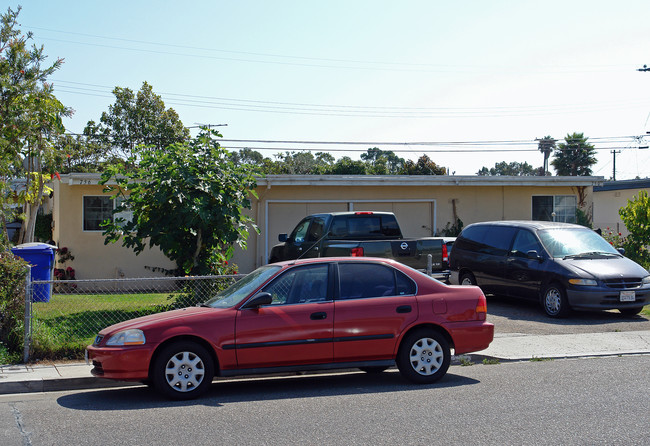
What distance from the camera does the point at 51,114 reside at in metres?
13.4

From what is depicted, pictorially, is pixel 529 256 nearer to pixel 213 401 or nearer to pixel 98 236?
pixel 213 401

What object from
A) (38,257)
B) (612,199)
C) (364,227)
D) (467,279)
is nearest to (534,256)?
(467,279)

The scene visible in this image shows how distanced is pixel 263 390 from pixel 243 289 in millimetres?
1205

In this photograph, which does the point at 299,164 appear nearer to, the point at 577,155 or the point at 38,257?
the point at 577,155

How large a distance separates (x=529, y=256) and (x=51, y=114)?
1001 centimetres

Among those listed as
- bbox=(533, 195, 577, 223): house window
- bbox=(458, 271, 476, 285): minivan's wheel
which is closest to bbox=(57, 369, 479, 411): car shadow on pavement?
bbox=(458, 271, 476, 285): minivan's wheel

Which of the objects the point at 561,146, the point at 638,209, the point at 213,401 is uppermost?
the point at 561,146

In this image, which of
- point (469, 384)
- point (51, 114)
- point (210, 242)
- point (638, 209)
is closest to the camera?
point (469, 384)

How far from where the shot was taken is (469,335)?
7.84m

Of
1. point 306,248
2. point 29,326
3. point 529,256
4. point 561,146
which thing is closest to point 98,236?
point 306,248

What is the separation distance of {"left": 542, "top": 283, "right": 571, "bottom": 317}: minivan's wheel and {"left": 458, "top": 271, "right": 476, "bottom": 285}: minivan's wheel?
7.62 ft

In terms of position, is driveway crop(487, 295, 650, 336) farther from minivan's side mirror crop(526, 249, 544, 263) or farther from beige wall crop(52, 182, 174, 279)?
beige wall crop(52, 182, 174, 279)

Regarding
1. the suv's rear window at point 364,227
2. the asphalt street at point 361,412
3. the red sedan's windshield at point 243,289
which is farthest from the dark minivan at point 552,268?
the red sedan's windshield at point 243,289

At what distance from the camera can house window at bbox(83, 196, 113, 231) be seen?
18.0 metres
